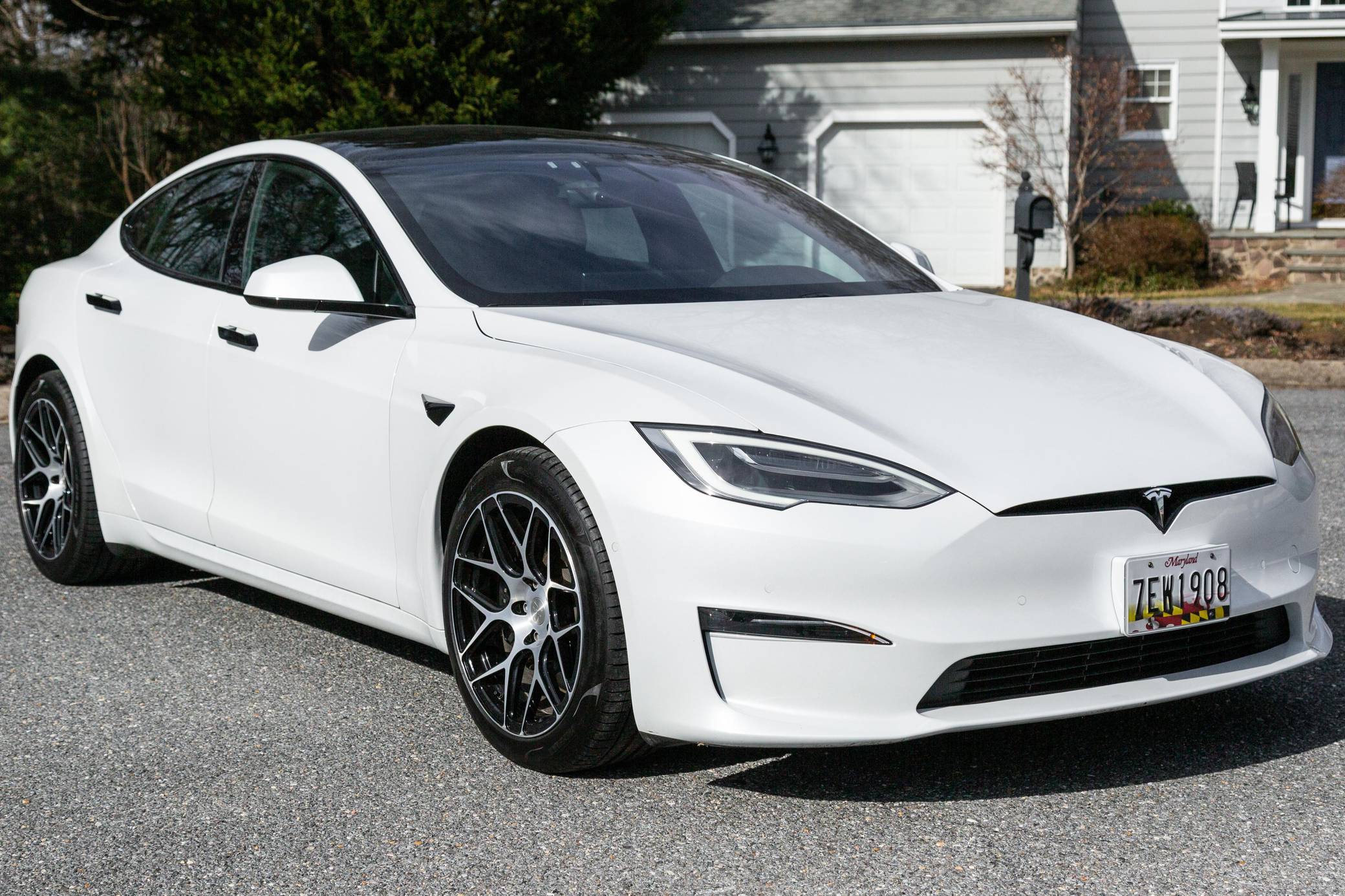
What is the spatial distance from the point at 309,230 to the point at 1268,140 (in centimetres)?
1832

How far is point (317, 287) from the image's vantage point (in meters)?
4.06

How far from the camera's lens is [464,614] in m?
3.74

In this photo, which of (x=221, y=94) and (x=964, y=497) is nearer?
(x=964, y=497)

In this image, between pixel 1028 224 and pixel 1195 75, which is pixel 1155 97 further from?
pixel 1028 224

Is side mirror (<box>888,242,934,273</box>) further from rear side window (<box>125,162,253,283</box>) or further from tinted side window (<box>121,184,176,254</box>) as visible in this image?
tinted side window (<box>121,184,176,254</box>)

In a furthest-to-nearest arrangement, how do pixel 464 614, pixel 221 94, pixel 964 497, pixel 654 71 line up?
pixel 654 71 < pixel 221 94 < pixel 464 614 < pixel 964 497

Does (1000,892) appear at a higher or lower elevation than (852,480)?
lower

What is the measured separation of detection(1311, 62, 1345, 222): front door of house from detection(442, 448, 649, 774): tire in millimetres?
20250

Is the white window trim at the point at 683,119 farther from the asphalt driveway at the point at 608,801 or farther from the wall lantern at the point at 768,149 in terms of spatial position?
the asphalt driveway at the point at 608,801

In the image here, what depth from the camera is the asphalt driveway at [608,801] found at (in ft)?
9.93

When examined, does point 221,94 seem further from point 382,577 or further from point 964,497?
point 964,497

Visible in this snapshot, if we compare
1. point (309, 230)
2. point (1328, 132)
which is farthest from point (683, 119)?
point (309, 230)

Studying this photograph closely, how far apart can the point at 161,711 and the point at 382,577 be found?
70 centimetres

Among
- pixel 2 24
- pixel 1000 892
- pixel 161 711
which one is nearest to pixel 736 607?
pixel 1000 892
